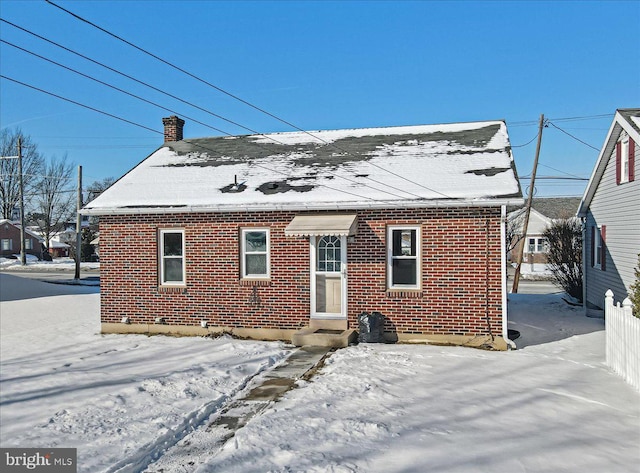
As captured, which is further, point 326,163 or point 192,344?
point 326,163

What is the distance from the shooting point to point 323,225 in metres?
11.3

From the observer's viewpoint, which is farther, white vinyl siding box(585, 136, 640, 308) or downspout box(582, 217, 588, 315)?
downspout box(582, 217, 588, 315)

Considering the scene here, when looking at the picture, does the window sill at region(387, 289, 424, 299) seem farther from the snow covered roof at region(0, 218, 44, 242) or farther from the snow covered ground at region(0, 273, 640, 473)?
the snow covered roof at region(0, 218, 44, 242)

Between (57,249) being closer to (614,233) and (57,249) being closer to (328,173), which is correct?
(328,173)

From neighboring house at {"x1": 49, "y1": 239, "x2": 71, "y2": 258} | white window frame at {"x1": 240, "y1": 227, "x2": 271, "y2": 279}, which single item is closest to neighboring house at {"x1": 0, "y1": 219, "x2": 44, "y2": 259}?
neighboring house at {"x1": 49, "y1": 239, "x2": 71, "y2": 258}

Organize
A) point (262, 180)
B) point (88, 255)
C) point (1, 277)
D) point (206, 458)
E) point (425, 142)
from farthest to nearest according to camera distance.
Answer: point (88, 255)
point (1, 277)
point (425, 142)
point (262, 180)
point (206, 458)

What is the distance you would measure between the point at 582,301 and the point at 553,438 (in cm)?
1439

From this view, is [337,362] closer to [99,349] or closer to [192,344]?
[192,344]

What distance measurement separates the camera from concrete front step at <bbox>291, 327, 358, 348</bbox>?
1101 centimetres

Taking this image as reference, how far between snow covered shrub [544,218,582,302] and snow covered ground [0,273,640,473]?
27.6ft

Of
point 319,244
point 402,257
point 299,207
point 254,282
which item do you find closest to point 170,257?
point 254,282

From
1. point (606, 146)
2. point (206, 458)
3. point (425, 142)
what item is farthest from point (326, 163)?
point (206, 458)

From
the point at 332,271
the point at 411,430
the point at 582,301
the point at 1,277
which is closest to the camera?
the point at 411,430

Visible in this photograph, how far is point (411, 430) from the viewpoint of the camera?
607 centimetres
